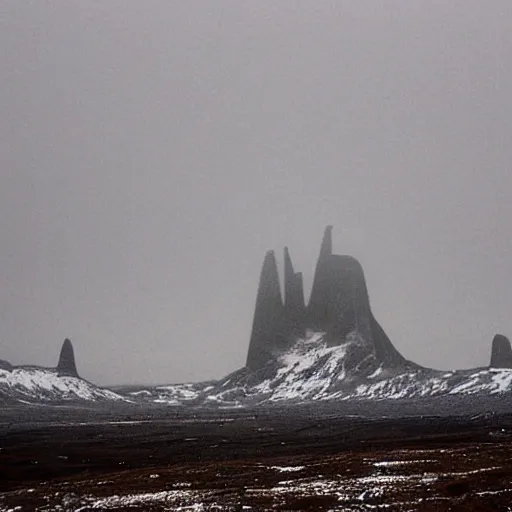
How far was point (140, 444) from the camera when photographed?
75375 millimetres

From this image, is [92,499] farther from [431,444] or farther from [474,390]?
[474,390]

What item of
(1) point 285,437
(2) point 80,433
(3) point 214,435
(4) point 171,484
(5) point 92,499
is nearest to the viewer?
(5) point 92,499

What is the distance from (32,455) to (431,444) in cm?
3899

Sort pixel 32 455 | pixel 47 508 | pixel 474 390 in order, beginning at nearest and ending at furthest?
pixel 47 508
pixel 32 455
pixel 474 390

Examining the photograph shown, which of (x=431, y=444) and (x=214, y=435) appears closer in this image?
(x=431, y=444)

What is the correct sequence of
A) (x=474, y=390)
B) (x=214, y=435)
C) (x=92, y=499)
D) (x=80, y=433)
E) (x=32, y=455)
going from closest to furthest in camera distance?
(x=92, y=499), (x=32, y=455), (x=214, y=435), (x=80, y=433), (x=474, y=390)

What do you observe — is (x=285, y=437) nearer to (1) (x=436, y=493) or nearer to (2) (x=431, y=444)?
(2) (x=431, y=444)

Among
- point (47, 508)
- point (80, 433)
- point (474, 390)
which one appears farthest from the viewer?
point (474, 390)

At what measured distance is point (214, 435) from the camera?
288 feet

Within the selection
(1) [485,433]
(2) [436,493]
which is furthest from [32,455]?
(1) [485,433]

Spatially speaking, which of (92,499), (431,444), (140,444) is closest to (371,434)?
(431,444)

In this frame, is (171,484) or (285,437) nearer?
(171,484)

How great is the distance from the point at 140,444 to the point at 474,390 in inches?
5461

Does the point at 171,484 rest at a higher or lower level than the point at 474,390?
higher
